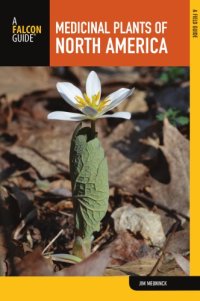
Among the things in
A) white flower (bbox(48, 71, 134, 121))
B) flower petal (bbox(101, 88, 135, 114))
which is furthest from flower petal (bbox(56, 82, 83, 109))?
flower petal (bbox(101, 88, 135, 114))

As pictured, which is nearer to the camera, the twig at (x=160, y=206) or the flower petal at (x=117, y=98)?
the flower petal at (x=117, y=98)

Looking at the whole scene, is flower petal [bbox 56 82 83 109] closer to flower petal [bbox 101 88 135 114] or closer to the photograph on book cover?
the photograph on book cover

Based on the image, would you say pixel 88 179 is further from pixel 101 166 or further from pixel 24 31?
pixel 24 31

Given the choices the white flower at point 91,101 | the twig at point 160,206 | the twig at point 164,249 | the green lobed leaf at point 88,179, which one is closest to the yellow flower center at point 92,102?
the white flower at point 91,101

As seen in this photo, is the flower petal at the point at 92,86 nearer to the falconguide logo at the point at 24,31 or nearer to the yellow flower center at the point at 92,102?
the yellow flower center at the point at 92,102

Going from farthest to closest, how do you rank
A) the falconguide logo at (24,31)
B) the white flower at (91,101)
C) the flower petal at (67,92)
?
the falconguide logo at (24,31), the flower petal at (67,92), the white flower at (91,101)

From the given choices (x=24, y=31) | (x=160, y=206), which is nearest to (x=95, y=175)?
(x=160, y=206)
